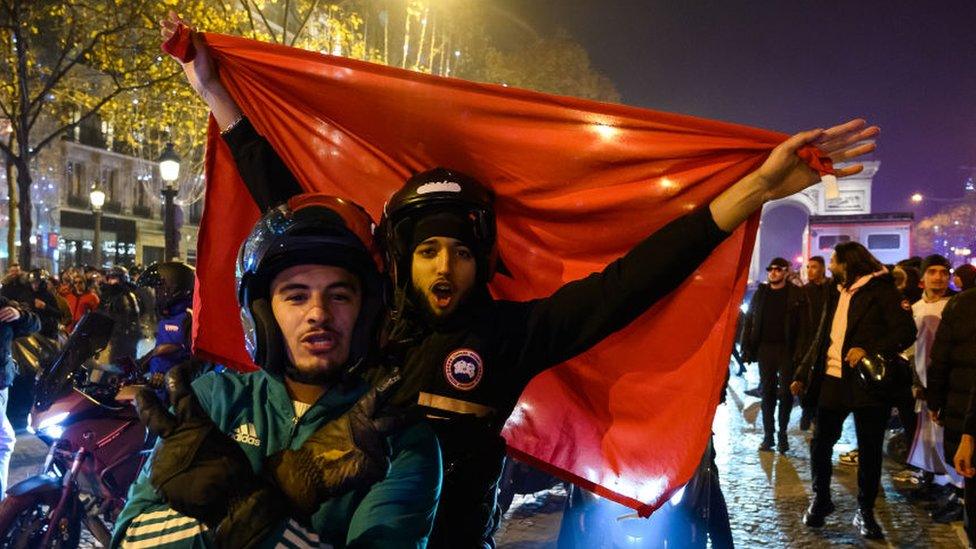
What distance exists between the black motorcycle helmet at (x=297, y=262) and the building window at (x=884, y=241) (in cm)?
2216

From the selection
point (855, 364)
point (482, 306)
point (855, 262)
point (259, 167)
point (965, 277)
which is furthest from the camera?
point (965, 277)

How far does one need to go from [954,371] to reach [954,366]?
4cm

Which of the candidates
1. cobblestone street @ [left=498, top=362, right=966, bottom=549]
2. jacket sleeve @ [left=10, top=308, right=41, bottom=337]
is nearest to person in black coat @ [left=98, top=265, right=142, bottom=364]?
jacket sleeve @ [left=10, top=308, right=41, bottom=337]

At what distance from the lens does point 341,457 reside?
1500 millimetres

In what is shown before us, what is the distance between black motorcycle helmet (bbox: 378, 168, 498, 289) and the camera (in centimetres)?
267

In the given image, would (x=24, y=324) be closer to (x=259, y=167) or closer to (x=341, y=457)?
(x=259, y=167)

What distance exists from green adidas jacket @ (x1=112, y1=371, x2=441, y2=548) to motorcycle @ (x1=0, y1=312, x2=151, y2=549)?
3141 millimetres

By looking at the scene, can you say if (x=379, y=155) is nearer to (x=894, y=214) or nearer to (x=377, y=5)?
(x=894, y=214)

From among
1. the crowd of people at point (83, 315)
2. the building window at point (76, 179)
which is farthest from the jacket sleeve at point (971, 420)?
the building window at point (76, 179)

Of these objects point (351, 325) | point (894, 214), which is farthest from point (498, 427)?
point (894, 214)

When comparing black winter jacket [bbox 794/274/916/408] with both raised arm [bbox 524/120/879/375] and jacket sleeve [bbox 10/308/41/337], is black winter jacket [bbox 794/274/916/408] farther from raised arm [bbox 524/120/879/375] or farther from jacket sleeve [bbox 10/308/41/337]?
jacket sleeve [bbox 10/308/41/337]

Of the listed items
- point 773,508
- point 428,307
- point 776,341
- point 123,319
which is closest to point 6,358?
point 428,307

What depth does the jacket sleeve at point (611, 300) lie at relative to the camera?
258 centimetres

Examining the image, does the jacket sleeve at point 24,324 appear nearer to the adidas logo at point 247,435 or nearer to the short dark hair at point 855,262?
the adidas logo at point 247,435
